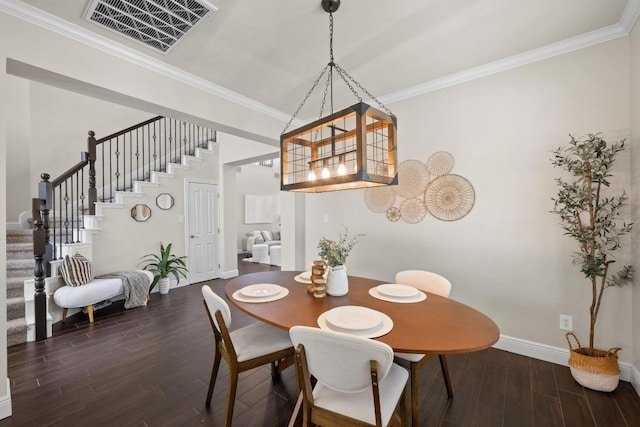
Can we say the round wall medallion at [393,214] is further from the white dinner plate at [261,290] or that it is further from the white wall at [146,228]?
the white wall at [146,228]

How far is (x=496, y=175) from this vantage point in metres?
2.58

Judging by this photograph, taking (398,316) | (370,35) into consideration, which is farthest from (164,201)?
(398,316)

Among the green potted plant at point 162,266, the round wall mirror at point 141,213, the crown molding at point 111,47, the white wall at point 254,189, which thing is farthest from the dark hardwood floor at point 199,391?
the white wall at point 254,189

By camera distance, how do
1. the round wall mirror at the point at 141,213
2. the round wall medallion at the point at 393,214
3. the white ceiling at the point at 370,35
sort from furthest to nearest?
the round wall mirror at the point at 141,213 → the round wall medallion at the point at 393,214 → the white ceiling at the point at 370,35

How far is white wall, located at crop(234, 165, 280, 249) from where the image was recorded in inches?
345

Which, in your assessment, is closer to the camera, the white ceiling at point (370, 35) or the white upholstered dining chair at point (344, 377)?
the white upholstered dining chair at point (344, 377)

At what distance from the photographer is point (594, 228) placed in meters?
1.98

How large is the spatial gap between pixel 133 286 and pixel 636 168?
543 cm

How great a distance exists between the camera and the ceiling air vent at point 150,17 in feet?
5.88

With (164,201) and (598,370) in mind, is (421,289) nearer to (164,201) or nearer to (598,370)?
(598,370)

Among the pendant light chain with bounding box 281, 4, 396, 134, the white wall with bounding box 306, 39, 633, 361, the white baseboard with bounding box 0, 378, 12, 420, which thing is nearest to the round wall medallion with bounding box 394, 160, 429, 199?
the white wall with bounding box 306, 39, 633, 361

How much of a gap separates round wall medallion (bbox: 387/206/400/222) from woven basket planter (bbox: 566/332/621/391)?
6.05 ft

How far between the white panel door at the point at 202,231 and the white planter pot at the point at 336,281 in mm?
4122

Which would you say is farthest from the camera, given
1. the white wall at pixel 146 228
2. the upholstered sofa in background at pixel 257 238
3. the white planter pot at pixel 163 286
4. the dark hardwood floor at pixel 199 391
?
the upholstered sofa in background at pixel 257 238
